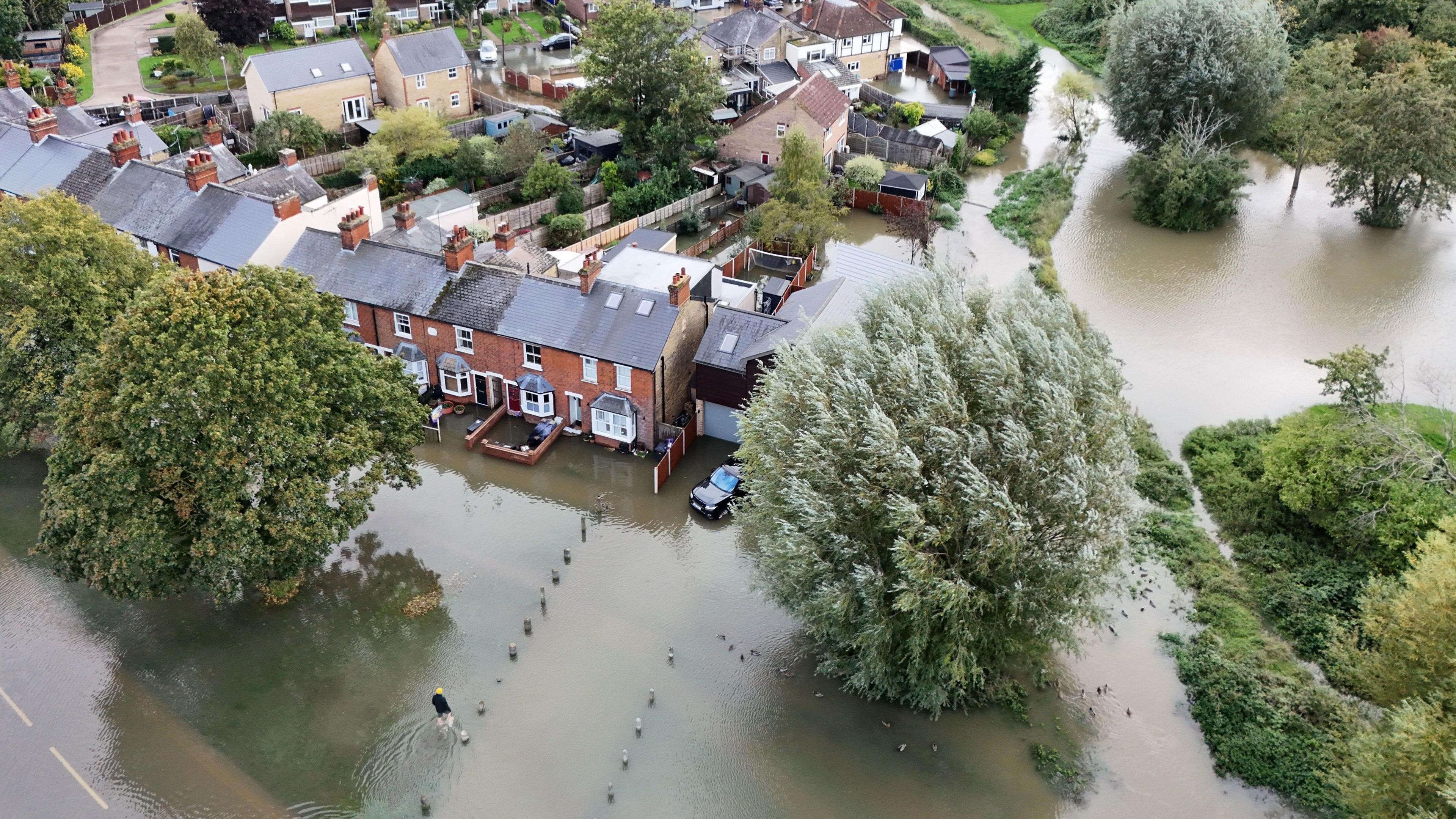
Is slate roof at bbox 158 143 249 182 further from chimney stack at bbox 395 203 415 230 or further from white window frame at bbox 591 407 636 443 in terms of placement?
white window frame at bbox 591 407 636 443

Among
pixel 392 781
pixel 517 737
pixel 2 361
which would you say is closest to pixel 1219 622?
pixel 517 737

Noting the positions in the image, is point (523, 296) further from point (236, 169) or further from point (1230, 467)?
point (1230, 467)

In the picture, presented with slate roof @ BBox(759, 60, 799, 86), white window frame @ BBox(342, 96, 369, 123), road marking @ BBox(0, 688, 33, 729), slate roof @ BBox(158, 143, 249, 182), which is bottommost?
road marking @ BBox(0, 688, 33, 729)

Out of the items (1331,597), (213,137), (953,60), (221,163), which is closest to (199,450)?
(221,163)

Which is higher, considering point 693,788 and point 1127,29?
point 1127,29

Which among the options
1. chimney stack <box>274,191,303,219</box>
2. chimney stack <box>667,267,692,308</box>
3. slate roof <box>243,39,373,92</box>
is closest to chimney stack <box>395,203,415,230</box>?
chimney stack <box>274,191,303,219</box>

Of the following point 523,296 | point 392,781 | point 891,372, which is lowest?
point 392,781
